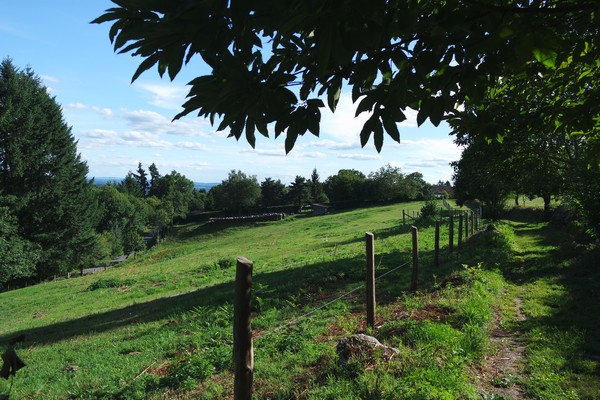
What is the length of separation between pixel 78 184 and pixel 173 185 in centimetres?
7886

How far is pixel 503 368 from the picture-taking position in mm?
5609

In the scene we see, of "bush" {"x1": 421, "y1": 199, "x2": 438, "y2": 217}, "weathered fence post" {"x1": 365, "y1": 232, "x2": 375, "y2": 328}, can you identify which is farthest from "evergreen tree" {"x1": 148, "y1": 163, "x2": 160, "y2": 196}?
"weathered fence post" {"x1": 365, "y1": 232, "x2": 375, "y2": 328}

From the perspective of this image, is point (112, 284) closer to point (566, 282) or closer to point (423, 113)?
point (566, 282)

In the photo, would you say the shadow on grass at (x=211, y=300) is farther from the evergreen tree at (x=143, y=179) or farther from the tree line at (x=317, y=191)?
the evergreen tree at (x=143, y=179)

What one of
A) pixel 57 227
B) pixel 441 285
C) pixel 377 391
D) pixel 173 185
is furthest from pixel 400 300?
pixel 173 185

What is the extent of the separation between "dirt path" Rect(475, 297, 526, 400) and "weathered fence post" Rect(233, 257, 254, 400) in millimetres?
2965

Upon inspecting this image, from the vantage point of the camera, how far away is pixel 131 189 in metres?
125

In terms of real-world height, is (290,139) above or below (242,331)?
above

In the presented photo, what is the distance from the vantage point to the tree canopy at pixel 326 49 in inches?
62.8

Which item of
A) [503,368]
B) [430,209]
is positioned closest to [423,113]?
[503,368]

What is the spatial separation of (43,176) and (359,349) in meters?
46.7

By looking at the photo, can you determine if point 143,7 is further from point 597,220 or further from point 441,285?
point 597,220

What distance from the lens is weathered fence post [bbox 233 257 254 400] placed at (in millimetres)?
3529

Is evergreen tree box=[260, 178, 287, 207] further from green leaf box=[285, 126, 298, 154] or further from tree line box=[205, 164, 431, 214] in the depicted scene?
green leaf box=[285, 126, 298, 154]
